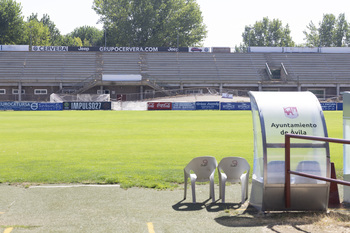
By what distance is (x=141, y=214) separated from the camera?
8.19 metres

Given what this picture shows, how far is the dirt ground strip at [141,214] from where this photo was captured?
731 cm

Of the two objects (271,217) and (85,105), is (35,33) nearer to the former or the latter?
(85,105)

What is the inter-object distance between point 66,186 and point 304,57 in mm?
84573

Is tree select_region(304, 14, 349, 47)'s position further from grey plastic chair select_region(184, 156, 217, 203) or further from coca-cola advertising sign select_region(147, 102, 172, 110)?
grey plastic chair select_region(184, 156, 217, 203)

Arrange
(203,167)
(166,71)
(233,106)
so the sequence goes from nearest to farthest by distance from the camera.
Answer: (203,167) < (233,106) < (166,71)

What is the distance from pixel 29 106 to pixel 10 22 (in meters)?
50.3

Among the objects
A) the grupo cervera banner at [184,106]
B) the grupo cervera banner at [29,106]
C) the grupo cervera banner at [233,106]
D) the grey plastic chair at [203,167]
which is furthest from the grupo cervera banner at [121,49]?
the grey plastic chair at [203,167]

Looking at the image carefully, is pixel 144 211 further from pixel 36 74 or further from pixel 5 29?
pixel 5 29

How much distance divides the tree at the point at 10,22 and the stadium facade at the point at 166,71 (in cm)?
1885

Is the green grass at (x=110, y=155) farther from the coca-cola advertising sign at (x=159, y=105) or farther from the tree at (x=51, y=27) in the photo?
the tree at (x=51, y=27)

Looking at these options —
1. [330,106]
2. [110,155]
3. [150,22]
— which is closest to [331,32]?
[150,22]

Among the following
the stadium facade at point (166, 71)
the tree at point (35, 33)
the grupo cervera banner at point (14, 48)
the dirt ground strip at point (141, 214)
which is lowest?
the dirt ground strip at point (141, 214)

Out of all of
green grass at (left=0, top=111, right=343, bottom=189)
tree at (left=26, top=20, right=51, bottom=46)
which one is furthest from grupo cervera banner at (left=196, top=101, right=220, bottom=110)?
tree at (left=26, top=20, right=51, bottom=46)

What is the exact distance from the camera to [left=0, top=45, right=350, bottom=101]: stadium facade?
246 ft
